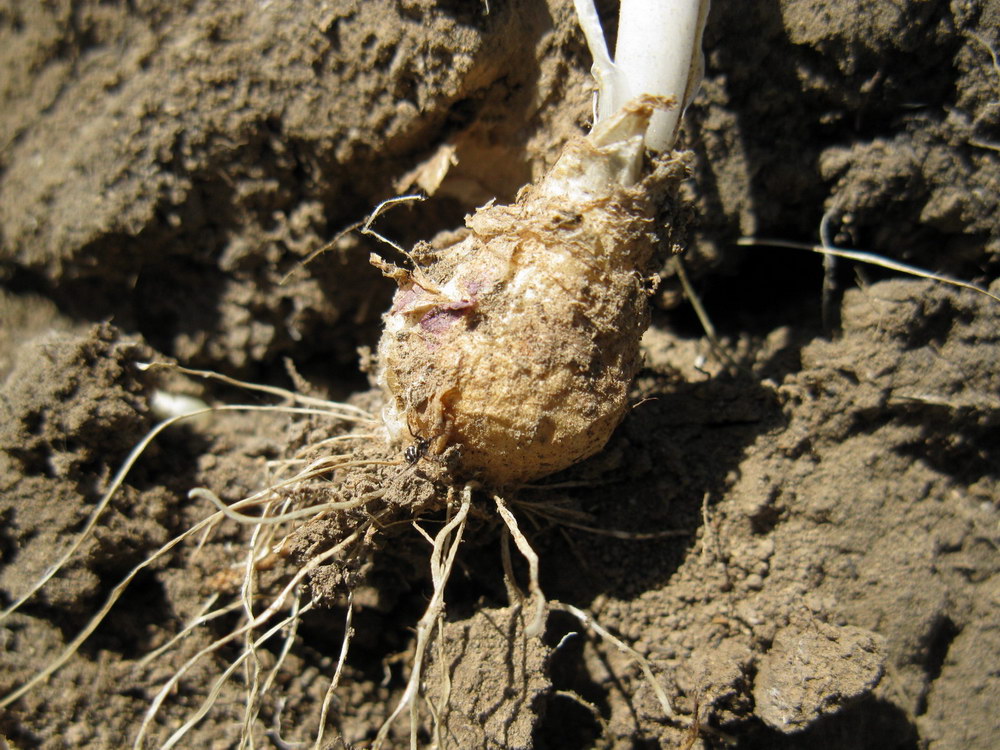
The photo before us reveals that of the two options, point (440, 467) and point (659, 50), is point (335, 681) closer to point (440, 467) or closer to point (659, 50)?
point (440, 467)

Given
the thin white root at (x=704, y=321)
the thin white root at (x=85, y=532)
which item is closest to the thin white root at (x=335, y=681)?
the thin white root at (x=85, y=532)

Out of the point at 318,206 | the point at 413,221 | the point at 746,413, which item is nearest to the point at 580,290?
the point at 746,413

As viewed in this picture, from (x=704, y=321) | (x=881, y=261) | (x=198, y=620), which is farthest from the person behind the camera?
(x=704, y=321)

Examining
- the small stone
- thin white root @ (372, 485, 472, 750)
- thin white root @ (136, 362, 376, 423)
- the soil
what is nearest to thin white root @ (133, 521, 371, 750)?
the soil

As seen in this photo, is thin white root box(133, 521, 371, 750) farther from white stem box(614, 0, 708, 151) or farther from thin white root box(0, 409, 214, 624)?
white stem box(614, 0, 708, 151)

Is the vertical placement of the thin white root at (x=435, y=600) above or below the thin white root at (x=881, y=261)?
below

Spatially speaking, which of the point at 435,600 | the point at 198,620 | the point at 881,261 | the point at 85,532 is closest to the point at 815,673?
the point at 435,600

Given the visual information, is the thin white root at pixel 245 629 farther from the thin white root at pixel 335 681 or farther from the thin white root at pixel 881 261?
the thin white root at pixel 881 261

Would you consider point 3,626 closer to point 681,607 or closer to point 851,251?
point 681,607
